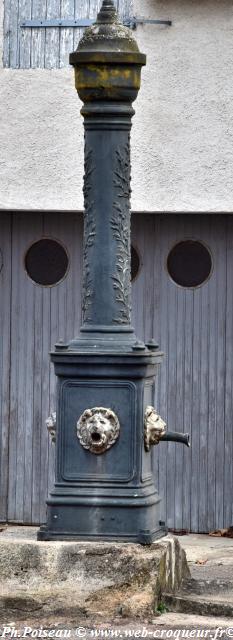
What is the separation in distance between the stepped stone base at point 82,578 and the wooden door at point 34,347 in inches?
163

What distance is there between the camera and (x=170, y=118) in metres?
12.8

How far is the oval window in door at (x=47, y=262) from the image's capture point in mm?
13484

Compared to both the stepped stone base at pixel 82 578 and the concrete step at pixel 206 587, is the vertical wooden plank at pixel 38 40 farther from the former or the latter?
the stepped stone base at pixel 82 578

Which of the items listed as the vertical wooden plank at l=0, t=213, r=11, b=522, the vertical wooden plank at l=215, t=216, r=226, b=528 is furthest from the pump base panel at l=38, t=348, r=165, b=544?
the vertical wooden plank at l=0, t=213, r=11, b=522

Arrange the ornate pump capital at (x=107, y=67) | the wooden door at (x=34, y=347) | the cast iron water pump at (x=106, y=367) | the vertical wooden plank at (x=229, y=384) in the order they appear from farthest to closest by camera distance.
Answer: the wooden door at (x=34, y=347) < the vertical wooden plank at (x=229, y=384) < the ornate pump capital at (x=107, y=67) < the cast iron water pump at (x=106, y=367)

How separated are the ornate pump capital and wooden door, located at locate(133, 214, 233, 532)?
12.5ft

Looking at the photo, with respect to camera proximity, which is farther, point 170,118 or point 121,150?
point 170,118

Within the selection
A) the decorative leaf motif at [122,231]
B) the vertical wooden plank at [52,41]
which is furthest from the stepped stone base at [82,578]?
the vertical wooden plank at [52,41]

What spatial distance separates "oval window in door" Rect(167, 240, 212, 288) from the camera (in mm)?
13266

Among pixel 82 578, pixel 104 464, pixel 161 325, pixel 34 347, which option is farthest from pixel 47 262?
pixel 82 578

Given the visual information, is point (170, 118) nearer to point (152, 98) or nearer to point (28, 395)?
point (152, 98)

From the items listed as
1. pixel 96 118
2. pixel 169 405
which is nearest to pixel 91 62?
pixel 96 118

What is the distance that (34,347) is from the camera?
531 inches

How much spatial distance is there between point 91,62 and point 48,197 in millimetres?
3628
